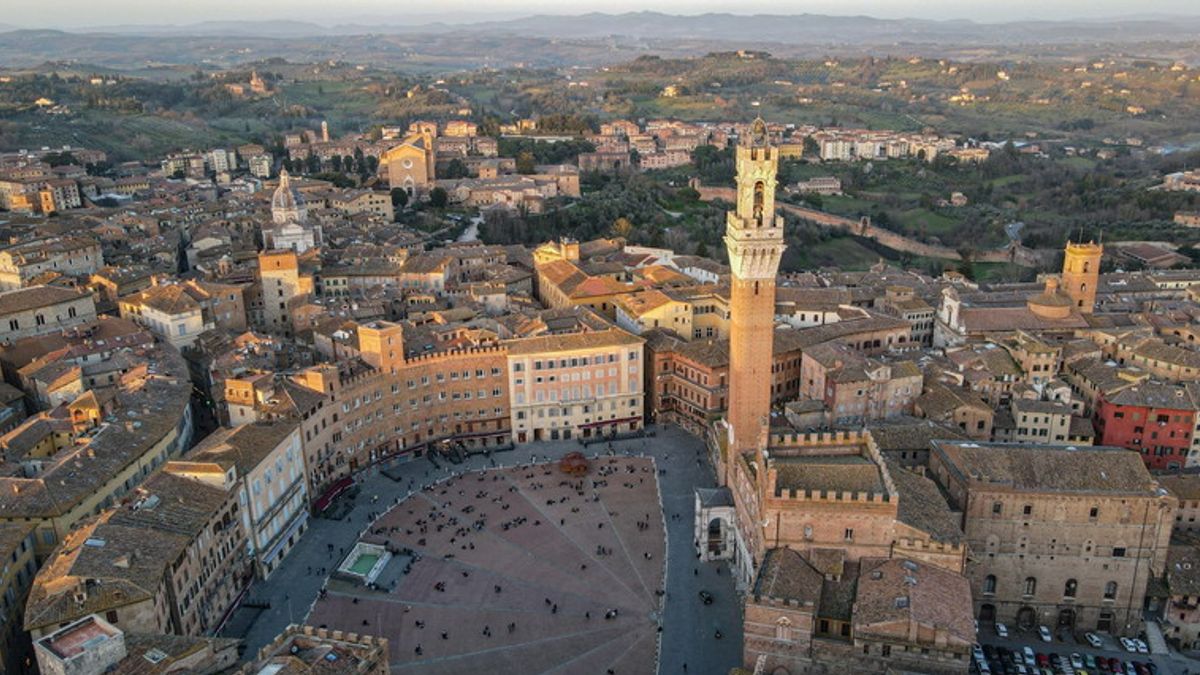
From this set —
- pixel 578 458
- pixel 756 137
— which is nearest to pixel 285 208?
pixel 578 458

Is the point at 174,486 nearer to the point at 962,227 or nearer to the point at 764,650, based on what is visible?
the point at 764,650

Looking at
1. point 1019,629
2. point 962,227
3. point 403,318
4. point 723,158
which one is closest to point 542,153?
point 723,158

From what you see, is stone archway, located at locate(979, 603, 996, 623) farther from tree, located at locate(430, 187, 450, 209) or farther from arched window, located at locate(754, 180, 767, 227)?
tree, located at locate(430, 187, 450, 209)

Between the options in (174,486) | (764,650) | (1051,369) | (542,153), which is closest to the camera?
(764,650)

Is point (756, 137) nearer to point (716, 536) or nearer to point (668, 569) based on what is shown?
point (716, 536)

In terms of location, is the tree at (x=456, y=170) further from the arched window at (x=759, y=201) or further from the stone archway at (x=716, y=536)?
the stone archway at (x=716, y=536)

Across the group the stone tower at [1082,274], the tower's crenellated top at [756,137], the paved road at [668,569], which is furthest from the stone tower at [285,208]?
the stone tower at [1082,274]

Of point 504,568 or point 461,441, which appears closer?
point 504,568
